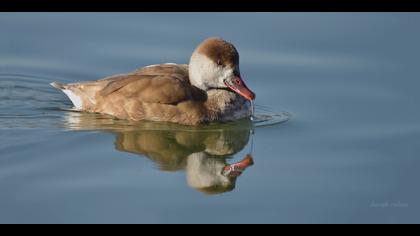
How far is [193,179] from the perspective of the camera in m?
8.34

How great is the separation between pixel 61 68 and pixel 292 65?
3319 mm

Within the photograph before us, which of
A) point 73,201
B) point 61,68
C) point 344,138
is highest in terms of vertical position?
point 61,68

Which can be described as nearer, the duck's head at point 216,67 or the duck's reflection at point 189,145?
the duck's reflection at point 189,145

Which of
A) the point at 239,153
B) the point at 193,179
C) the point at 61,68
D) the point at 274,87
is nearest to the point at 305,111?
the point at 274,87

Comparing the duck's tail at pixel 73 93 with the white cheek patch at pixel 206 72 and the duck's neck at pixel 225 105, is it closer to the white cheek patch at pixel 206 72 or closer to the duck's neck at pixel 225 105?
the white cheek patch at pixel 206 72

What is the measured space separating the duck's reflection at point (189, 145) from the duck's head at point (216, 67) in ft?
1.65

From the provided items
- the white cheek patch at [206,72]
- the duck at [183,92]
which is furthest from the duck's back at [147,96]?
the white cheek patch at [206,72]

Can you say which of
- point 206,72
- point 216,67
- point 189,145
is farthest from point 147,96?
point 189,145

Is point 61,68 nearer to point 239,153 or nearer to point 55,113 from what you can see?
point 55,113

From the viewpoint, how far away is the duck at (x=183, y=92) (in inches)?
400

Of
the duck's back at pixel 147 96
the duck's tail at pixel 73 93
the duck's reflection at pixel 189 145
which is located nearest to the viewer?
the duck's reflection at pixel 189 145

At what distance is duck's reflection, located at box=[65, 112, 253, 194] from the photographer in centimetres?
848

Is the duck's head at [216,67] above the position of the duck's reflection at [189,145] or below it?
above

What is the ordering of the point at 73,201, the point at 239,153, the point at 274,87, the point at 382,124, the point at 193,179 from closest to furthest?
1. the point at 73,201
2. the point at 193,179
3. the point at 239,153
4. the point at 382,124
5. the point at 274,87
